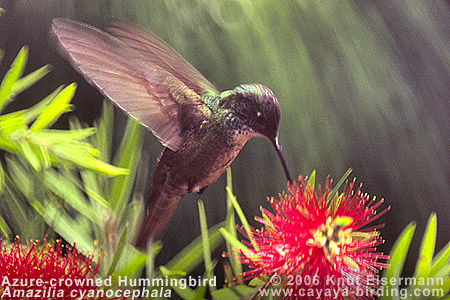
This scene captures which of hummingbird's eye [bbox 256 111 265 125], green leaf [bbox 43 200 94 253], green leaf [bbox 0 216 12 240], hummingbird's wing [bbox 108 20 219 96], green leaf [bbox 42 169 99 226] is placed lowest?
green leaf [bbox 0 216 12 240]

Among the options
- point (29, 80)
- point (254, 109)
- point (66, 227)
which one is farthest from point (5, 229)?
point (254, 109)

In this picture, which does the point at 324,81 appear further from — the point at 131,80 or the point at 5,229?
the point at 5,229

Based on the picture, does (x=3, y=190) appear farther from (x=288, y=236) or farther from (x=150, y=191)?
(x=288, y=236)

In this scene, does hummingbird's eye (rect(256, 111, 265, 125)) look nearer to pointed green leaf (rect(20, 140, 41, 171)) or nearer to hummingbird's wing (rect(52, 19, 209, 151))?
hummingbird's wing (rect(52, 19, 209, 151))

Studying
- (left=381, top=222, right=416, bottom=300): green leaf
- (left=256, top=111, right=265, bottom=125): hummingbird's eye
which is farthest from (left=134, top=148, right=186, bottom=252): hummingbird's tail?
(left=381, top=222, right=416, bottom=300): green leaf

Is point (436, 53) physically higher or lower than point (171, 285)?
higher

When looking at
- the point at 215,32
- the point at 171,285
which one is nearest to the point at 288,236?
the point at 171,285
